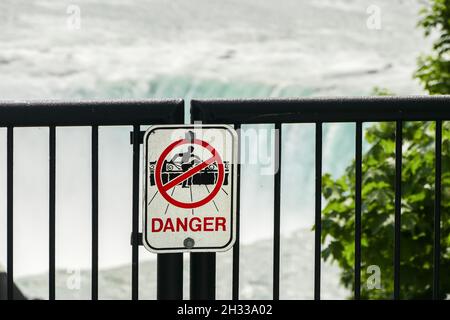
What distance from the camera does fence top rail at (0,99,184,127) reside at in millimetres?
3443

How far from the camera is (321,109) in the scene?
3.48 m

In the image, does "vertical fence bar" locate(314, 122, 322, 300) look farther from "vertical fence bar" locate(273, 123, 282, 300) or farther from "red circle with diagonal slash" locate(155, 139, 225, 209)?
"red circle with diagonal slash" locate(155, 139, 225, 209)

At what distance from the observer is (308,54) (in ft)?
66.2

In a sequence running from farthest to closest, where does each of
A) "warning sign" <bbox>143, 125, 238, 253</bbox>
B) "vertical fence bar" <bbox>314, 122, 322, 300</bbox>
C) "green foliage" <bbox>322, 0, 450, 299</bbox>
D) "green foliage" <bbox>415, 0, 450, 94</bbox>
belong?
Answer: "green foliage" <bbox>415, 0, 450, 94</bbox> → "green foliage" <bbox>322, 0, 450, 299</bbox> → "vertical fence bar" <bbox>314, 122, 322, 300</bbox> → "warning sign" <bbox>143, 125, 238, 253</bbox>

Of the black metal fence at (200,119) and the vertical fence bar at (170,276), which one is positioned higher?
the black metal fence at (200,119)

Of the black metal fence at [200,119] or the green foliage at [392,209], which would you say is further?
the green foliage at [392,209]

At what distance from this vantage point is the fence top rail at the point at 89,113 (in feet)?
11.3

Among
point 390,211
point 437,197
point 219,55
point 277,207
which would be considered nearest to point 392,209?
point 390,211

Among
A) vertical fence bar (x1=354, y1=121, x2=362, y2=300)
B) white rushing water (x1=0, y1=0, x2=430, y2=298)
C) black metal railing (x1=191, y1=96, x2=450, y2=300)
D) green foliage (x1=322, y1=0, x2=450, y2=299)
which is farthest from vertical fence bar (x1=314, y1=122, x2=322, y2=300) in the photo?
white rushing water (x1=0, y1=0, x2=430, y2=298)

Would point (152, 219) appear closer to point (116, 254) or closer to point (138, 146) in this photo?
point (138, 146)

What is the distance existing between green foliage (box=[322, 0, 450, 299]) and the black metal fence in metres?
2.44

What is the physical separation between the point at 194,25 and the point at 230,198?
1727 centimetres

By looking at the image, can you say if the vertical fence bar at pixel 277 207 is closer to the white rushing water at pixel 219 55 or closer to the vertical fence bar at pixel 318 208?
the vertical fence bar at pixel 318 208

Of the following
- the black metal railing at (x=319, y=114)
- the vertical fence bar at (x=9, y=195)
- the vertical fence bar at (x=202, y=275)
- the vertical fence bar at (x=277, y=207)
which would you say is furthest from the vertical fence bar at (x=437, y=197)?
the vertical fence bar at (x=9, y=195)
